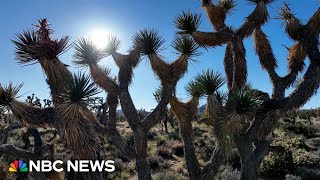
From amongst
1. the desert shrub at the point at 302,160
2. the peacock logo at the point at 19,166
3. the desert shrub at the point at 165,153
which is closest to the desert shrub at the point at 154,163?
the desert shrub at the point at 165,153

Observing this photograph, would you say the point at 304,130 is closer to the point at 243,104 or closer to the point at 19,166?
the point at 243,104

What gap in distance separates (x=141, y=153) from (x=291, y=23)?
5.61 metres

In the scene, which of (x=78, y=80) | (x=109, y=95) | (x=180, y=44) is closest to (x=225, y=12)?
(x=180, y=44)

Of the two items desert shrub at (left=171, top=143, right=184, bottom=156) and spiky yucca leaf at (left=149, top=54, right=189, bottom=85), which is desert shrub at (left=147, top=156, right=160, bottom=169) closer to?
desert shrub at (left=171, top=143, right=184, bottom=156)

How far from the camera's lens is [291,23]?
1023 cm

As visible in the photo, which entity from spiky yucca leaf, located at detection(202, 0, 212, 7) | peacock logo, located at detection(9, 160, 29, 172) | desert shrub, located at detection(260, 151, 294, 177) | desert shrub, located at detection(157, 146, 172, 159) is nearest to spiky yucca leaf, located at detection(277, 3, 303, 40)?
spiky yucca leaf, located at detection(202, 0, 212, 7)

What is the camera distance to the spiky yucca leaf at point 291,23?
1015cm

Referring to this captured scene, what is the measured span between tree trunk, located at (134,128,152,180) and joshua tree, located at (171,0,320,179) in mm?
1270

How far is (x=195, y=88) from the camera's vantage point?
32.1 feet

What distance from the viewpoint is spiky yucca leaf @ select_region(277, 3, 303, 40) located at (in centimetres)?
1015

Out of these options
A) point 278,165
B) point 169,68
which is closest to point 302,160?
point 278,165

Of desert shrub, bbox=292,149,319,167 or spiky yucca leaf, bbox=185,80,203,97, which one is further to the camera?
desert shrub, bbox=292,149,319,167

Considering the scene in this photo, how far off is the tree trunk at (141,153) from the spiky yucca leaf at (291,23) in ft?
16.8

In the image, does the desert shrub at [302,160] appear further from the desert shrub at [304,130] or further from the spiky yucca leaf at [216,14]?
the desert shrub at [304,130]
